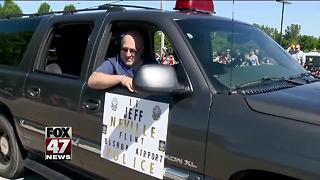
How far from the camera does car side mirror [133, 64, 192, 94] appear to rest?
2.73 m

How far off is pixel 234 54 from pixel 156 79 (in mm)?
663

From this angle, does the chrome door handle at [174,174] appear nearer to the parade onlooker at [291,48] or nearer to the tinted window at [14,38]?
the parade onlooker at [291,48]

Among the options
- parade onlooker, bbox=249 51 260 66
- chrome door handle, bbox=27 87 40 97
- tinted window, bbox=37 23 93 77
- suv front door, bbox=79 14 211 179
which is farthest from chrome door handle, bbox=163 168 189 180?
chrome door handle, bbox=27 87 40 97

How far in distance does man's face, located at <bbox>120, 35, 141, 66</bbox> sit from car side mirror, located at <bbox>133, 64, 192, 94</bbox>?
81 centimetres

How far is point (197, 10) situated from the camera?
3723 mm

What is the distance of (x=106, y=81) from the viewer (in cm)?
335

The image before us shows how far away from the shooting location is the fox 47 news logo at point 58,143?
12.5 feet

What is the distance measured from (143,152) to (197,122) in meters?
0.54

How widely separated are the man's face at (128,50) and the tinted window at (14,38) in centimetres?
141

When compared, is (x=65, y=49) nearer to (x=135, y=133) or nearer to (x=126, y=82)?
(x=126, y=82)

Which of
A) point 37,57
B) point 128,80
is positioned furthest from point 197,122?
point 37,57

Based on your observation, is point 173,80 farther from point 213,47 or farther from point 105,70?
point 105,70

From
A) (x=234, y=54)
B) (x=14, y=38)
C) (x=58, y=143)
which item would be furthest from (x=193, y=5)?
(x=14, y=38)

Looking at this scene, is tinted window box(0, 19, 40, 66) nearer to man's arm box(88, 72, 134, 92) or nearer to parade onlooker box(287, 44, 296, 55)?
man's arm box(88, 72, 134, 92)
